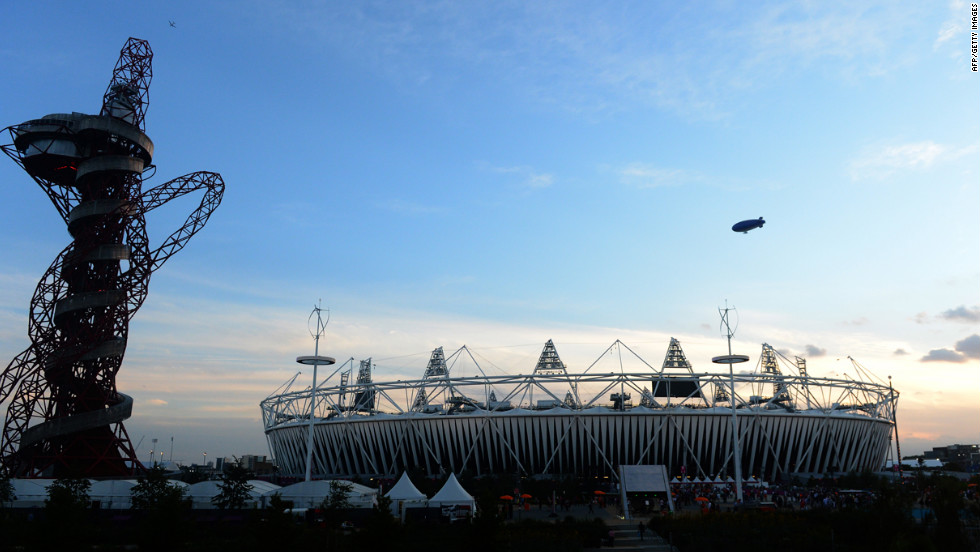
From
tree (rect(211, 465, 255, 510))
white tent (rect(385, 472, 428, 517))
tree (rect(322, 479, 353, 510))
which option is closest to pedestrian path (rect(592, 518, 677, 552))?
white tent (rect(385, 472, 428, 517))

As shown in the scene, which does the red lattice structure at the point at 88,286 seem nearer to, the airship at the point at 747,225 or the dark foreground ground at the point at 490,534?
the dark foreground ground at the point at 490,534

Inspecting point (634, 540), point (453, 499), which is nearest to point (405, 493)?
point (453, 499)

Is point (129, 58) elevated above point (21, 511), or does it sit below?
above

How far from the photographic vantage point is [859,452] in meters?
87.5

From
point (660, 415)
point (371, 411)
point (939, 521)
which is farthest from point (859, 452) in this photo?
point (939, 521)

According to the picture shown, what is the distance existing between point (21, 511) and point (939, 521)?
42.2 meters

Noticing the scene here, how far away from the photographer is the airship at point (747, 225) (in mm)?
58000

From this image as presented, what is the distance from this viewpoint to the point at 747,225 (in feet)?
192

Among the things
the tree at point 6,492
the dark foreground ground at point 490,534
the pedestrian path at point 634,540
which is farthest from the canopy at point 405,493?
the tree at point 6,492

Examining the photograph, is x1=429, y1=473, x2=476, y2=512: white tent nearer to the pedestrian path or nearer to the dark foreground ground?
the dark foreground ground

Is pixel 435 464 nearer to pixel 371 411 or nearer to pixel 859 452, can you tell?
pixel 371 411

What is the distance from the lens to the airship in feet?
190

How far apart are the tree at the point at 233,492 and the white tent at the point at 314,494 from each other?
4.45 ft

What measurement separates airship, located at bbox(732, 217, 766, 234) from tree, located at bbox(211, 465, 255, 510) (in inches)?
1613
